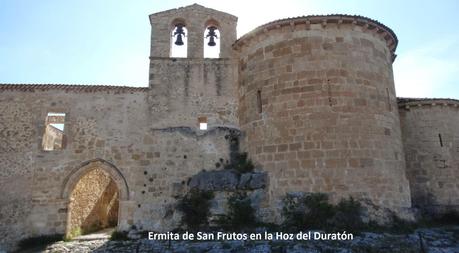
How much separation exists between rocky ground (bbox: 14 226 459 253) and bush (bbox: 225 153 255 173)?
2301mm

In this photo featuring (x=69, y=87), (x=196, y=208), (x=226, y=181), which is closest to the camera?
(x=196, y=208)

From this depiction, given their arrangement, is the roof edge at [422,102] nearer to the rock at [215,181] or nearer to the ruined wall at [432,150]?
the ruined wall at [432,150]

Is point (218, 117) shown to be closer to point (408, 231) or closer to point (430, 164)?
point (408, 231)

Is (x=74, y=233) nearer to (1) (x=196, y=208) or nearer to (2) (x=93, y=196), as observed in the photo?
(2) (x=93, y=196)

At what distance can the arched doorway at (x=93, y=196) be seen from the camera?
11.4 metres

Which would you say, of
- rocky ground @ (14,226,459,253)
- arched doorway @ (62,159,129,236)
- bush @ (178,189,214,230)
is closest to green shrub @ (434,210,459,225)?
rocky ground @ (14,226,459,253)

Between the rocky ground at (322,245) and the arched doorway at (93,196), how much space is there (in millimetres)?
1209

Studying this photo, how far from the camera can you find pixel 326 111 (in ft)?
33.1

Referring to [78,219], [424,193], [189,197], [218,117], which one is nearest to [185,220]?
[189,197]

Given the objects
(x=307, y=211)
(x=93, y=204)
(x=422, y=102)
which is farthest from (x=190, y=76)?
(x=422, y=102)

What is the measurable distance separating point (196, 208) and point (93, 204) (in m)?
5.93

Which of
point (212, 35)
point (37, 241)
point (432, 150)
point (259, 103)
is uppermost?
point (212, 35)

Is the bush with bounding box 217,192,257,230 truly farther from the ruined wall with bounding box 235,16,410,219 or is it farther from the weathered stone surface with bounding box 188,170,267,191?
the ruined wall with bounding box 235,16,410,219

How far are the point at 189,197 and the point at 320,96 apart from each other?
4.47 meters
